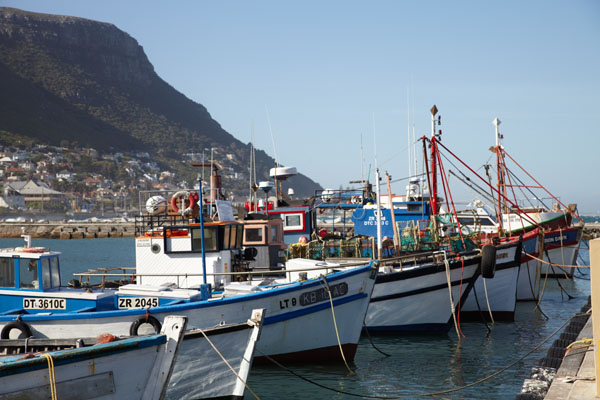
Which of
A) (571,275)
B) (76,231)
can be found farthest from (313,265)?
(76,231)

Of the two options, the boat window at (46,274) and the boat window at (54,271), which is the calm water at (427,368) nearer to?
the boat window at (54,271)

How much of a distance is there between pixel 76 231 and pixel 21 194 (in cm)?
8400

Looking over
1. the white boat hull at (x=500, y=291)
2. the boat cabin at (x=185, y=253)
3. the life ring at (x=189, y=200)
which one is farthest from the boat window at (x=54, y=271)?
the white boat hull at (x=500, y=291)

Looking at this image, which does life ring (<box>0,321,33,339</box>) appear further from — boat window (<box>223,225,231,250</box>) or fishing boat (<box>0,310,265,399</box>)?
boat window (<box>223,225,231,250</box>)

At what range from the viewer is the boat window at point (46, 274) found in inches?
582

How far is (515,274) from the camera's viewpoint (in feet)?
75.4

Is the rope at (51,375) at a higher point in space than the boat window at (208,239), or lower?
lower

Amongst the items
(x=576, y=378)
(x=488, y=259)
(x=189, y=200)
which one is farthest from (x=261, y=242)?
(x=576, y=378)

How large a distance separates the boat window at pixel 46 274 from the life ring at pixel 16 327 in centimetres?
186

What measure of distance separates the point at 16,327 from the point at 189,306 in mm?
3425

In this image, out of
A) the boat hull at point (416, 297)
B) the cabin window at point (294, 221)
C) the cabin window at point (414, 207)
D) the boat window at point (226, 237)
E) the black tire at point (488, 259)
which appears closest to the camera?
the boat window at point (226, 237)

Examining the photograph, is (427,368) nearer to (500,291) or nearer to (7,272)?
(500,291)

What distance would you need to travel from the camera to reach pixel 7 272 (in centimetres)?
1484

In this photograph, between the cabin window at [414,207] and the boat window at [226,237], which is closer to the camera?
the boat window at [226,237]
